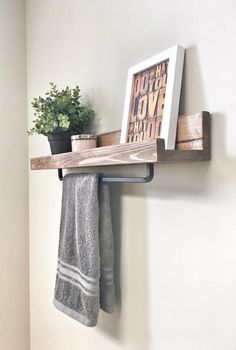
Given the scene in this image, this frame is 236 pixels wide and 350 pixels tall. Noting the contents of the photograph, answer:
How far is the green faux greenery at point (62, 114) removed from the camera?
1.27m

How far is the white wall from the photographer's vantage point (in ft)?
2.76

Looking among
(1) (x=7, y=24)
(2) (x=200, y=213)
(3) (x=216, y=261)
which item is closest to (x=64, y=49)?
(1) (x=7, y=24)

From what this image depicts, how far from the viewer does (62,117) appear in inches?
49.1

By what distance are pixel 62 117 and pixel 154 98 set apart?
1.37ft

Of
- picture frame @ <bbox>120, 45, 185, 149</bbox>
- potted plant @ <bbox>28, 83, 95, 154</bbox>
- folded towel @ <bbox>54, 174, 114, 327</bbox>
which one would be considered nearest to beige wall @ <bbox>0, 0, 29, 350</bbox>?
potted plant @ <bbox>28, 83, 95, 154</bbox>

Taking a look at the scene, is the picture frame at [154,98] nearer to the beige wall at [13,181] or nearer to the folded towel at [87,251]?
the folded towel at [87,251]

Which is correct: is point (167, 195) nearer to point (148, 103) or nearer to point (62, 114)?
point (148, 103)

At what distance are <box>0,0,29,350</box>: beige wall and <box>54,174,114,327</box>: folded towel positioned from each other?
65 cm

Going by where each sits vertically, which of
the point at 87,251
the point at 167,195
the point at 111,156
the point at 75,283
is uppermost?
the point at 111,156

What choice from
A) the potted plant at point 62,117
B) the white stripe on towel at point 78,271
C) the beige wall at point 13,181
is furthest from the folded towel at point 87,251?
the beige wall at point 13,181

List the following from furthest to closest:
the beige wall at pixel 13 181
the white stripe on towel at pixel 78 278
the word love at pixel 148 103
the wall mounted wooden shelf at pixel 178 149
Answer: the beige wall at pixel 13 181
the white stripe on towel at pixel 78 278
the word love at pixel 148 103
the wall mounted wooden shelf at pixel 178 149

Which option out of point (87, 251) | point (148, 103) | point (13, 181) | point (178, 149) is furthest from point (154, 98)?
point (13, 181)

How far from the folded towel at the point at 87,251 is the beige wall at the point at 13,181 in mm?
646

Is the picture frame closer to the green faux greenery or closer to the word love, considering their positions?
the word love
